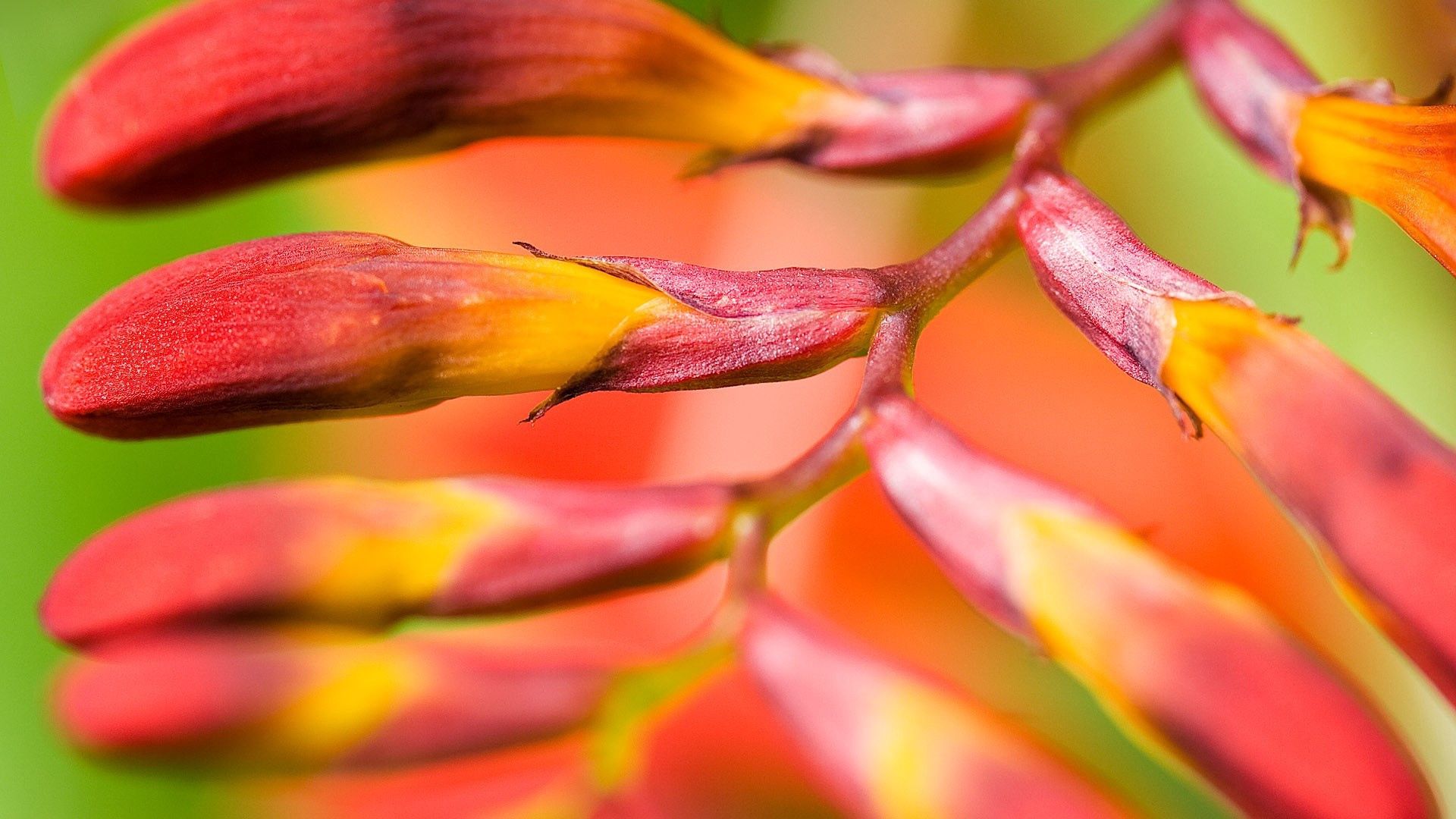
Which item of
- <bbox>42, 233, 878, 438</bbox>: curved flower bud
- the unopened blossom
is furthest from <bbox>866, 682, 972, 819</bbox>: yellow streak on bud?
the unopened blossom

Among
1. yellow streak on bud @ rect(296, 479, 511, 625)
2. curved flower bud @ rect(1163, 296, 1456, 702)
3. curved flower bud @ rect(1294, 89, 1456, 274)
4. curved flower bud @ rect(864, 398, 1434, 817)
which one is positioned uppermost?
curved flower bud @ rect(1294, 89, 1456, 274)

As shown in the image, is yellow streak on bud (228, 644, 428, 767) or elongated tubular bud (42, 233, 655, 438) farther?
yellow streak on bud (228, 644, 428, 767)

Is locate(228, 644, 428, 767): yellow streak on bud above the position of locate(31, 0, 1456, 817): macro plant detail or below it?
below

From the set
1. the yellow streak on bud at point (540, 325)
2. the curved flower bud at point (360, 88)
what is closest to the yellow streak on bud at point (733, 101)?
the curved flower bud at point (360, 88)

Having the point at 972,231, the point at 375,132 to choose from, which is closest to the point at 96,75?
the point at 375,132

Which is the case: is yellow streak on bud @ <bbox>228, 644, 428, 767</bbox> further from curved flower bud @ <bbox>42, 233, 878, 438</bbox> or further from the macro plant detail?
curved flower bud @ <bbox>42, 233, 878, 438</bbox>

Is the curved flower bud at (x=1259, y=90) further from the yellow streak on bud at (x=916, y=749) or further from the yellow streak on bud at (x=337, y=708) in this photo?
the yellow streak on bud at (x=337, y=708)

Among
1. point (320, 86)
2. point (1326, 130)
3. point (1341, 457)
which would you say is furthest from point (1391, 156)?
point (320, 86)
